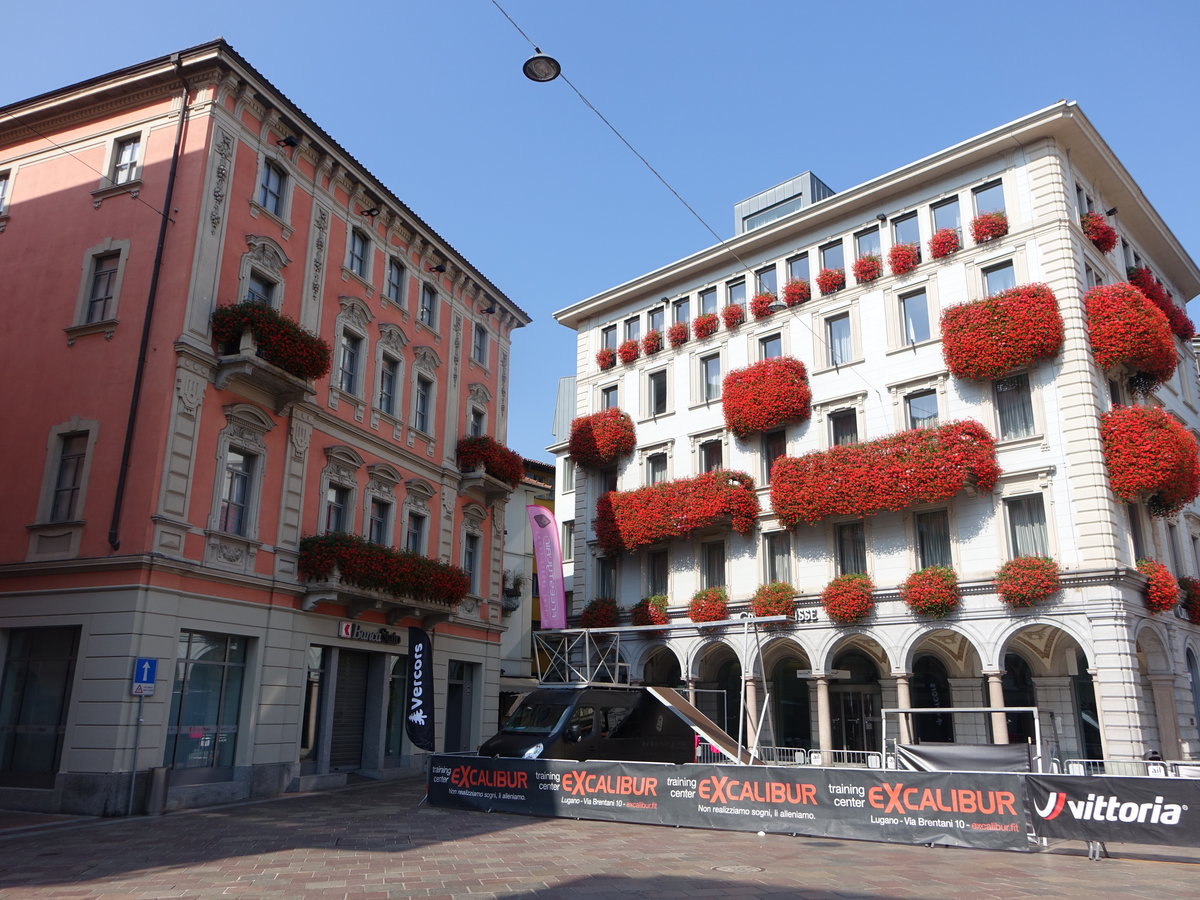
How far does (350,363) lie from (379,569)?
6.15 meters

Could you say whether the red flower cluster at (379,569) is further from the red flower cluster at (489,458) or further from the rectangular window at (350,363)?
Result: the rectangular window at (350,363)

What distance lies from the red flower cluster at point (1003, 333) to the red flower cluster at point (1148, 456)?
279cm

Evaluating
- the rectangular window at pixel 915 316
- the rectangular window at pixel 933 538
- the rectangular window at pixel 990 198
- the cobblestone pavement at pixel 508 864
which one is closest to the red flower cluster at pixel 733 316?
the rectangular window at pixel 915 316

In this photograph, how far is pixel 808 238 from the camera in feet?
110

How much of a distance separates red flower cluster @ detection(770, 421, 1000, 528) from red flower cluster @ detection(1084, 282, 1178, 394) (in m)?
4.09

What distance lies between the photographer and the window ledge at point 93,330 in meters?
20.2

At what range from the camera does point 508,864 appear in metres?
12.2

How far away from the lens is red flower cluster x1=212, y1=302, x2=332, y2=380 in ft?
66.8

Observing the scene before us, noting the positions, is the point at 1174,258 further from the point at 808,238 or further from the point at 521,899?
the point at 521,899

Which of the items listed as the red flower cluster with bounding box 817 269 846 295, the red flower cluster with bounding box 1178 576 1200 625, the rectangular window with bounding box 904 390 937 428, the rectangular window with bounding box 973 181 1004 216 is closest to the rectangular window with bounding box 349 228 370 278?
the red flower cluster with bounding box 817 269 846 295

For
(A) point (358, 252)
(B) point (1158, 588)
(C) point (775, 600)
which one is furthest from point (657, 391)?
(B) point (1158, 588)

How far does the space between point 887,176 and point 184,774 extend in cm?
2712

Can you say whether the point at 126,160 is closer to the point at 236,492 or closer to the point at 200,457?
the point at 200,457

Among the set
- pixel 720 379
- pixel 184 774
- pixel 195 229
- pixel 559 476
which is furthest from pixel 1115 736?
pixel 559 476
